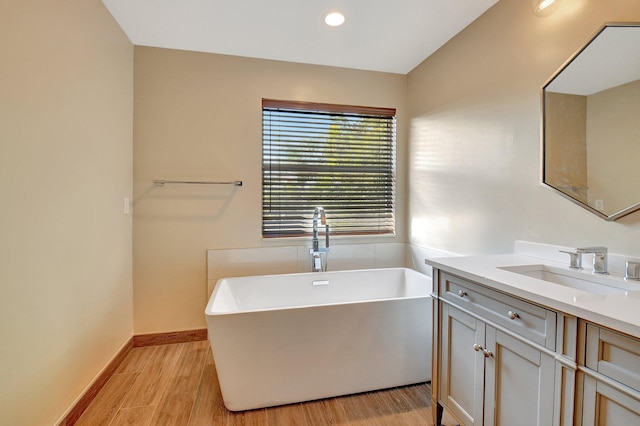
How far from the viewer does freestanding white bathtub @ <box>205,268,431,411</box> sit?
1.68m

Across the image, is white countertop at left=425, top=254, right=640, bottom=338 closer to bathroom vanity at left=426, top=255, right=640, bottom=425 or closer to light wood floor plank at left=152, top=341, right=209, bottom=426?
bathroom vanity at left=426, top=255, right=640, bottom=425

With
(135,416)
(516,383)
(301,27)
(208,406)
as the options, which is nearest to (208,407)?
(208,406)

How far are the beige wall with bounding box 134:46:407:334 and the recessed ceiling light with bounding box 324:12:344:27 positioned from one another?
65 cm

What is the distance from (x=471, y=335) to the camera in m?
1.34

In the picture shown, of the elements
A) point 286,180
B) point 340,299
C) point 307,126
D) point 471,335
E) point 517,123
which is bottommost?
point 340,299

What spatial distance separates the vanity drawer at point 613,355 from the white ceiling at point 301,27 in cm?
199

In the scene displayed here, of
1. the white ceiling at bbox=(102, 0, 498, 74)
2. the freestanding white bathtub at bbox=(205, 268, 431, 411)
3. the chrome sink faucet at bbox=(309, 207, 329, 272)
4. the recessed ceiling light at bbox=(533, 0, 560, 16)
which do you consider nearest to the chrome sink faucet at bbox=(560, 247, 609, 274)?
the freestanding white bathtub at bbox=(205, 268, 431, 411)

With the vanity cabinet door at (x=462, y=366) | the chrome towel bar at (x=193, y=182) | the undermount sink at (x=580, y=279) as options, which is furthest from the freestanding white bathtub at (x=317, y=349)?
the chrome towel bar at (x=193, y=182)

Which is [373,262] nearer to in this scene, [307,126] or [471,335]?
[307,126]

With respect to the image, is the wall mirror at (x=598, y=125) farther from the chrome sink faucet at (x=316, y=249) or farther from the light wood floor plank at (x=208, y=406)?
the light wood floor plank at (x=208, y=406)

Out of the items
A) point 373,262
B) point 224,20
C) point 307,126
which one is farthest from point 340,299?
point 224,20

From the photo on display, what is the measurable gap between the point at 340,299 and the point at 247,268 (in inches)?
34.4

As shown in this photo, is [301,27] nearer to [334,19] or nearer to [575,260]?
[334,19]

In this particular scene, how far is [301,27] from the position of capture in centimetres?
219
